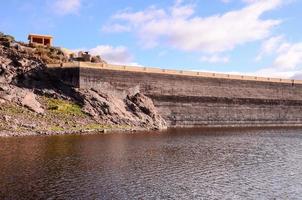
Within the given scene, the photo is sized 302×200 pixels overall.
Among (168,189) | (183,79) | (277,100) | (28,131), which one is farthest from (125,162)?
(277,100)

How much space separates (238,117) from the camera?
97.1 m

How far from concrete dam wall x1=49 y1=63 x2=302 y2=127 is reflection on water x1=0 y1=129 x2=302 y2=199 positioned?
28.7 metres

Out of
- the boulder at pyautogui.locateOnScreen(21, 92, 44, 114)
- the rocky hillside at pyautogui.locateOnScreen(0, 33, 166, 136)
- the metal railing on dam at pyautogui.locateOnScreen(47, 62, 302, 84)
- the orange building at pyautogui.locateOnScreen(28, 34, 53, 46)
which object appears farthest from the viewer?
the orange building at pyautogui.locateOnScreen(28, 34, 53, 46)

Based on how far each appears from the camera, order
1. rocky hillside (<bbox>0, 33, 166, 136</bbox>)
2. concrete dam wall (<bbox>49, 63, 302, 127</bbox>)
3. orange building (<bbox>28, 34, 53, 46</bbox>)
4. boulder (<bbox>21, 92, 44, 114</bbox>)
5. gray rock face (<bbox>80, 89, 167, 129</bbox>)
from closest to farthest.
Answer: rocky hillside (<bbox>0, 33, 166, 136</bbox>)
boulder (<bbox>21, 92, 44, 114</bbox>)
gray rock face (<bbox>80, 89, 167, 129</bbox>)
concrete dam wall (<bbox>49, 63, 302, 127</bbox>)
orange building (<bbox>28, 34, 53, 46</bbox>)

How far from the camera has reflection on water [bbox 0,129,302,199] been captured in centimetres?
2575

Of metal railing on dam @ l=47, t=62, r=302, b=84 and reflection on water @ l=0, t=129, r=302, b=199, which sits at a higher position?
metal railing on dam @ l=47, t=62, r=302, b=84

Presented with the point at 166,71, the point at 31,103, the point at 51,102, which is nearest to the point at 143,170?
the point at 31,103

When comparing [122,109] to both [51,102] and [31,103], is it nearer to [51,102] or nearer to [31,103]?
[51,102]

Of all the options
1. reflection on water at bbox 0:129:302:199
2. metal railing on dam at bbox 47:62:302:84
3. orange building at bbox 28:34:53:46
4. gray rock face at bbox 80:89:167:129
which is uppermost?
orange building at bbox 28:34:53:46

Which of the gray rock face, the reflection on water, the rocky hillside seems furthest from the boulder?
the reflection on water

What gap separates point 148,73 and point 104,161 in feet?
Answer: 164

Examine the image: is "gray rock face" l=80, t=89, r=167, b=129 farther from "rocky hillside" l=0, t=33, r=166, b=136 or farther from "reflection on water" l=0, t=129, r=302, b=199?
"reflection on water" l=0, t=129, r=302, b=199

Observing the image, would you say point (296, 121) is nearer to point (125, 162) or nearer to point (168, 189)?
point (125, 162)

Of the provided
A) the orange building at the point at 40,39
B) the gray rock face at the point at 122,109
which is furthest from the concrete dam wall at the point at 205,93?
the orange building at the point at 40,39
